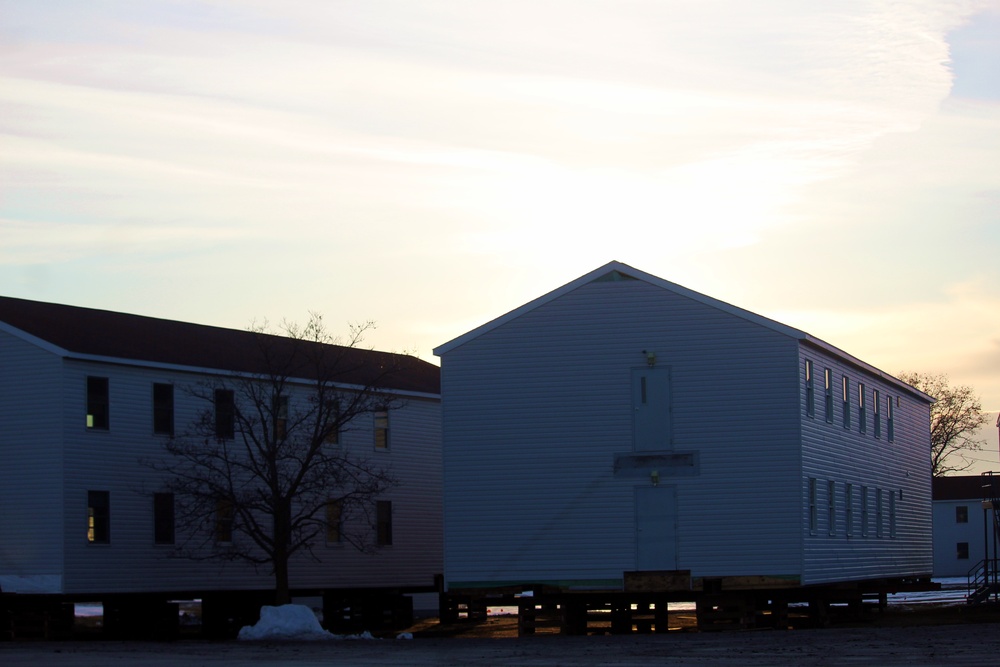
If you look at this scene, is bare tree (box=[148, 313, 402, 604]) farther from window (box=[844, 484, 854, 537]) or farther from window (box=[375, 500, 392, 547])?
window (box=[844, 484, 854, 537])

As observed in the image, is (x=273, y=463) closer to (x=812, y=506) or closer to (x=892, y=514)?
(x=812, y=506)

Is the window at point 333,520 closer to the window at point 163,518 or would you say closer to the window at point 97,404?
the window at point 163,518

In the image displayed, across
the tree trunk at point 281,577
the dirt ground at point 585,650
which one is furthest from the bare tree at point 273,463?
the dirt ground at point 585,650

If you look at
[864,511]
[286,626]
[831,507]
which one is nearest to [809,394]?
[831,507]

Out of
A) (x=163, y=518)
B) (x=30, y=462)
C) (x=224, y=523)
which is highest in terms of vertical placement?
(x=30, y=462)

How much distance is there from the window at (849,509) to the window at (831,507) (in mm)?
1339

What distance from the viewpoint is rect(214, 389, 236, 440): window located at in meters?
41.9

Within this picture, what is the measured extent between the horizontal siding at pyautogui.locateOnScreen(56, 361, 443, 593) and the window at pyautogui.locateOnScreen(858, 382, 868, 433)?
47.7 feet

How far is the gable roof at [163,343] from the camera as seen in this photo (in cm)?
3825

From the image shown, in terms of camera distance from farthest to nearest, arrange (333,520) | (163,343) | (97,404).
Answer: (333,520)
(163,343)
(97,404)

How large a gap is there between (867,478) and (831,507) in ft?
18.2

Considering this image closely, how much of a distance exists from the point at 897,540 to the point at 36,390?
88.8ft

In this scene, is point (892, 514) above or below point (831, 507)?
below

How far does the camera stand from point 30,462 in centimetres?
3747
